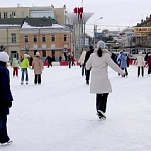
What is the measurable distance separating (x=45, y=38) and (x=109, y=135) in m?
63.7

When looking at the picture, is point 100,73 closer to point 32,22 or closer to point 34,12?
point 32,22

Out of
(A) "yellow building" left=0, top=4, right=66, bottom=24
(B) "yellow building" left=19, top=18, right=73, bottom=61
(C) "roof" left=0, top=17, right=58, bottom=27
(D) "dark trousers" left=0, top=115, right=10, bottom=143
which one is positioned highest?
(A) "yellow building" left=0, top=4, right=66, bottom=24

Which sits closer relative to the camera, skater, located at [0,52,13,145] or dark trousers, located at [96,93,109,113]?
skater, located at [0,52,13,145]

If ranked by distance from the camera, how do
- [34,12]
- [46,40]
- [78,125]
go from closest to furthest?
[78,125]
[46,40]
[34,12]

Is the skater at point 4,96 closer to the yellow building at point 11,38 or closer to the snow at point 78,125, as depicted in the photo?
the snow at point 78,125

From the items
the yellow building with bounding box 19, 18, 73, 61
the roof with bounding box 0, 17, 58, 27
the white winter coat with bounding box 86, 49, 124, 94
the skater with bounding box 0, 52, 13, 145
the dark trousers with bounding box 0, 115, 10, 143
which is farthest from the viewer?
the roof with bounding box 0, 17, 58, 27

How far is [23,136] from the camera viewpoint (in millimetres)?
6719

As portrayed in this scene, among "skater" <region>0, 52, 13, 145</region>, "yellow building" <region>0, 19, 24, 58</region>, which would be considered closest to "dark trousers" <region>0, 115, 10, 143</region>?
"skater" <region>0, 52, 13, 145</region>

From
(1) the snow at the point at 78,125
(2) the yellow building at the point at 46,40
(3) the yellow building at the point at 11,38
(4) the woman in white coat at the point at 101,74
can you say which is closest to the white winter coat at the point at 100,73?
(4) the woman in white coat at the point at 101,74

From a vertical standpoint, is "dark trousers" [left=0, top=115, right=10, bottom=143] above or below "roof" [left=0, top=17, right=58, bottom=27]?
below

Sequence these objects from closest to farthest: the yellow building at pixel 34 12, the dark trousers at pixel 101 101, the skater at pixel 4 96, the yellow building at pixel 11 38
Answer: the skater at pixel 4 96 → the dark trousers at pixel 101 101 → the yellow building at pixel 11 38 → the yellow building at pixel 34 12

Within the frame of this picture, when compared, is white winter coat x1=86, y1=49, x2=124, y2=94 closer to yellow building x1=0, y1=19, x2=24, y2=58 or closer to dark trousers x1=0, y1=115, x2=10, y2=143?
dark trousers x1=0, y1=115, x2=10, y2=143

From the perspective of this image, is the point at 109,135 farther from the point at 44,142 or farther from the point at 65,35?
the point at 65,35

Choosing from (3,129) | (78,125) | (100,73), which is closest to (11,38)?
(100,73)
